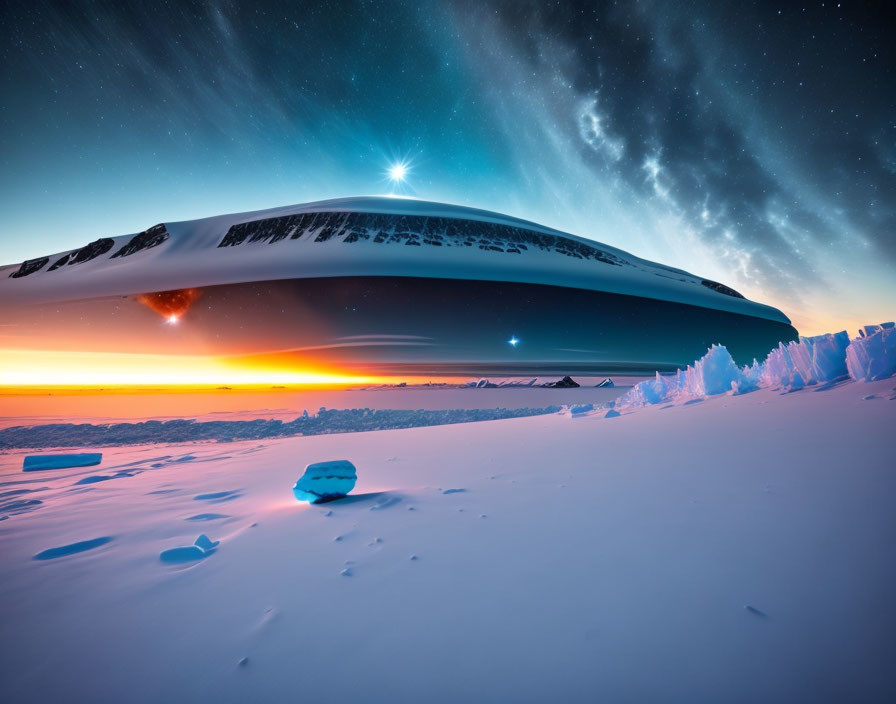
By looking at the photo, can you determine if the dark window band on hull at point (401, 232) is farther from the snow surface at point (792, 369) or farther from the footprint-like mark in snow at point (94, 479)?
the footprint-like mark in snow at point (94, 479)

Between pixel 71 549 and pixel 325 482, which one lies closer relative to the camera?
pixel 71 549

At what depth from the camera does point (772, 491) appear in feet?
4.40

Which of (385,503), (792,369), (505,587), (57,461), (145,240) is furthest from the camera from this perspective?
(145,240)

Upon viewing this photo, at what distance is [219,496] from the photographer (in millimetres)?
2072

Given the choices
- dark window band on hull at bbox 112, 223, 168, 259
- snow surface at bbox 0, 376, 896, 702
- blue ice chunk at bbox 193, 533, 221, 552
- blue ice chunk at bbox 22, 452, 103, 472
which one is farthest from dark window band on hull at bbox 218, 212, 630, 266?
blue ice chunk at bbox 193, 533, 221, 552

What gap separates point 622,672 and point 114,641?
1149 millimetres

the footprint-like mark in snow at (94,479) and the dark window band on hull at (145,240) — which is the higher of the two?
the dark window band on hull at (145,240)

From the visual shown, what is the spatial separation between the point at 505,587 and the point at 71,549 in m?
1.69

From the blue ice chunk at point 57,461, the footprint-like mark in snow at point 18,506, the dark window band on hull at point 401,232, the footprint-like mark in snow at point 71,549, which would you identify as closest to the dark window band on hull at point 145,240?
the dark window band on hull at point 401,232

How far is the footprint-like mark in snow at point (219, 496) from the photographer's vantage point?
2012 millimetres

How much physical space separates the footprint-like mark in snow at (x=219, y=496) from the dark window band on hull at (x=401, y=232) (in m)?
26.5

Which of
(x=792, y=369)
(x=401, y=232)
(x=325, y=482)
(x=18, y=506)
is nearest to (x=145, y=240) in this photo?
(x=401, y=232)

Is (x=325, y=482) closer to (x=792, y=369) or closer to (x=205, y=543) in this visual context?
(x=205, y=543)

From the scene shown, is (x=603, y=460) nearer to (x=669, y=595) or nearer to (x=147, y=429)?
(x=669, y=595)
